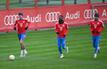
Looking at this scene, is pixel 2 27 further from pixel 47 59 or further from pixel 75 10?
pixel 47 59

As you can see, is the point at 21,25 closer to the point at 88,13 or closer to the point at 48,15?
the point at 48,15

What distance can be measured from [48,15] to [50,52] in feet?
34.6

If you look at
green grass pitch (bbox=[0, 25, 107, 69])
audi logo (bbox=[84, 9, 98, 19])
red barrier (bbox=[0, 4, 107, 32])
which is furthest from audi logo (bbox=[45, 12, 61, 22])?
audi logo (bbox=[84, 9, 98, 19])

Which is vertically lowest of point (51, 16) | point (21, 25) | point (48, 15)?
point (51, 16)

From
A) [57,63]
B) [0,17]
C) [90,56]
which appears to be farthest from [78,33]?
[57,63]

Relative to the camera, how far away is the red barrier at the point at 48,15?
3447cm

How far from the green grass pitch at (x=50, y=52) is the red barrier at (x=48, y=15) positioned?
2.88ft

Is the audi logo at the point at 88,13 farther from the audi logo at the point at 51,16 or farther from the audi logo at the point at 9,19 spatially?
the audi logo at the point at 9,19

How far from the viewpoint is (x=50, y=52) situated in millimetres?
26562

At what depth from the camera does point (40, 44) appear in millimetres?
29484

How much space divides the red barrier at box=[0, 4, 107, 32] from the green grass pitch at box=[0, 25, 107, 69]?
0.88 meters

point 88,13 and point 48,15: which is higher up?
point 48,15

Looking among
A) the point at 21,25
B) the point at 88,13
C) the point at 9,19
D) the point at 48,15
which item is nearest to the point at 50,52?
the point at 21,25

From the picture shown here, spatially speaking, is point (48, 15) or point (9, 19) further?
point (48, 15)
